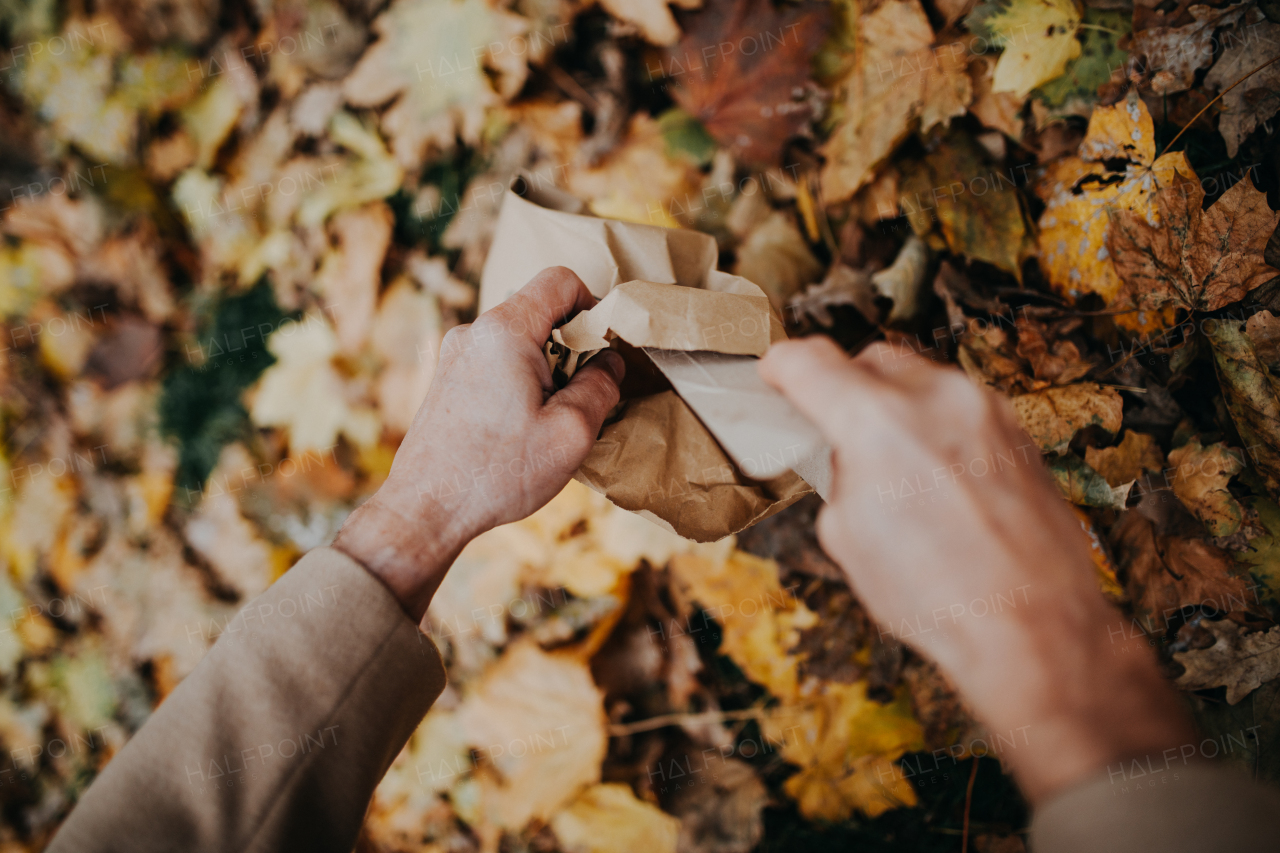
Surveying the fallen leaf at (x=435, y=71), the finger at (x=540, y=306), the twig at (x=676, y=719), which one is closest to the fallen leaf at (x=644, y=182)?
the fallen leaf at (x=435, y=71)

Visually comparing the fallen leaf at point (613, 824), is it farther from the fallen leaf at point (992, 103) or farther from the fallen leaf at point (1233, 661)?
the fallen leaf at point (992, 103)

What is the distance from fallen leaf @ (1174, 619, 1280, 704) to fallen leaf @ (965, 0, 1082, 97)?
0.86 m

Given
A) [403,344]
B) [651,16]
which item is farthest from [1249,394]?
[403,344]

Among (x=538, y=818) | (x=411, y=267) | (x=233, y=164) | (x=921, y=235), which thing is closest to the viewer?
(x=921, y=235)

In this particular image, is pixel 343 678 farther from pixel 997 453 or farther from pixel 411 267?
pixel 411 267

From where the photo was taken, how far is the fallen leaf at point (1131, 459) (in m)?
0.90

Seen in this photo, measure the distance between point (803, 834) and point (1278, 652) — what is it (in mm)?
906

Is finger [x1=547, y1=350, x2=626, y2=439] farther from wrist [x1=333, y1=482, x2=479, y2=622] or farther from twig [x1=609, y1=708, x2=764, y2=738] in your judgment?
twig [x1=609, y1=708, x2=764, y2=738]

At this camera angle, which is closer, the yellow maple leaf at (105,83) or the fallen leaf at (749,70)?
the fallen leaf at (749,70)

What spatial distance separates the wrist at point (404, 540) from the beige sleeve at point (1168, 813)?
0.75m

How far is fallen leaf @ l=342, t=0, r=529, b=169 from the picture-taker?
1.41 metres

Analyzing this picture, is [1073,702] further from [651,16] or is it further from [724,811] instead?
[651,16]

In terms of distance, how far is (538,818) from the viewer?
4.44 ft

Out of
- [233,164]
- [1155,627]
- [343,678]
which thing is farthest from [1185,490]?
[233,164]
